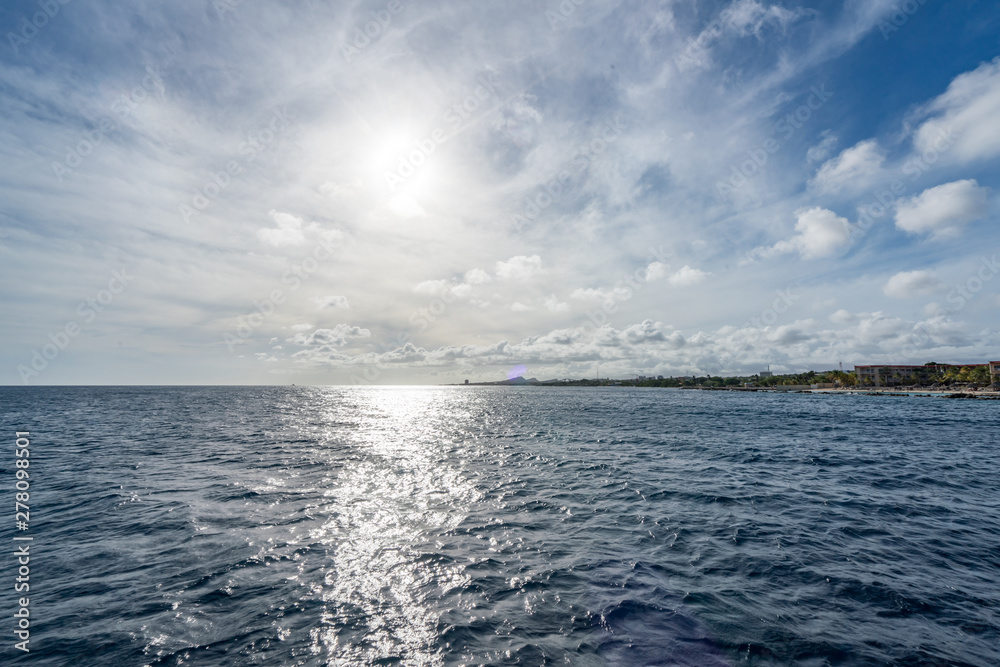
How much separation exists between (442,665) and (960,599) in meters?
15.7

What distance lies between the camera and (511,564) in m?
14.7

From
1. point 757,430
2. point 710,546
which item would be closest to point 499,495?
point 710,546

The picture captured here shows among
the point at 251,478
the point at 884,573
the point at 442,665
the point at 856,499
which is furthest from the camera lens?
the point at 251,478

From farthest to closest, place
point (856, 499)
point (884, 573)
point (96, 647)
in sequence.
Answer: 1. point (856, 499)
2. point (884, 573)
3. point (96, 647)

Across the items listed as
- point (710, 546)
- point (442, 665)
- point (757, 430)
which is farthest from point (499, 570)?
point (757, 430)

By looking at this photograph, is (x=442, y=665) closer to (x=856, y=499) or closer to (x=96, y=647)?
(x=96, y=647)

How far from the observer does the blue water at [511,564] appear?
10.2 m

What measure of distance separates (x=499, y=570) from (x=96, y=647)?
10.8 meters

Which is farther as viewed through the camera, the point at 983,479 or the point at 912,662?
the point at 983,479

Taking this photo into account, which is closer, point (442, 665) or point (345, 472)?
point (442, 665)

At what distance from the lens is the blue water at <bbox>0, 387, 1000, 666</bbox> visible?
33.6 feet

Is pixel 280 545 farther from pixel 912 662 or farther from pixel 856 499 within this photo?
pixel 856 499

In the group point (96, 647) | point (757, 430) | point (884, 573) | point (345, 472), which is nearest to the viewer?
→ point (96, 647)

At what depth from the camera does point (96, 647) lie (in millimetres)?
10109
